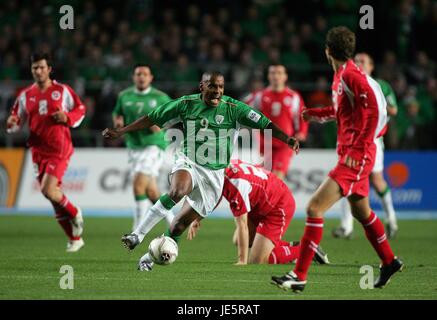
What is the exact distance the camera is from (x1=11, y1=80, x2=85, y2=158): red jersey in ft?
38.8

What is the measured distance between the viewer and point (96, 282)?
27.6 ft

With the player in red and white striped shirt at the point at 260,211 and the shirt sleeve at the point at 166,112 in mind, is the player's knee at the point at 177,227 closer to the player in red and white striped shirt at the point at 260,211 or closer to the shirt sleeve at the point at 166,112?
the player in red and white striped shirt at the point at 260,211

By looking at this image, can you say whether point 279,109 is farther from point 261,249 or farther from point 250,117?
point 250,117

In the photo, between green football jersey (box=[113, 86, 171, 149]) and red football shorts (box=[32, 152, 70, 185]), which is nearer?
red football shorts (box=[32, 152, 70, 185])

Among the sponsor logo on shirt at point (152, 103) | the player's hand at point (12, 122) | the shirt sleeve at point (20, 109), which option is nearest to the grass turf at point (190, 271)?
the player's hand at point (12, 122)

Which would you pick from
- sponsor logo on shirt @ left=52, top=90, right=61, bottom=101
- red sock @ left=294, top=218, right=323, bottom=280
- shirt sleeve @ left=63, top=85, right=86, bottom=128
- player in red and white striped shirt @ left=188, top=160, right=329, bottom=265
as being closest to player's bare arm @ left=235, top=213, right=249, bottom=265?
player in red and white striped shirt @ left=188, top=160, right=329, bottom=265

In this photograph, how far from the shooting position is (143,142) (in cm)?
1384

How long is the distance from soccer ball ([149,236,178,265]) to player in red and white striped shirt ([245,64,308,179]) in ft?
18.3

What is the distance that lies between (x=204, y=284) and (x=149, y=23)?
1436cm

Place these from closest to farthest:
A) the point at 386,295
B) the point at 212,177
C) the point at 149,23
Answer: the point at 386,295 < the point at 212,177 < the point at 149,23

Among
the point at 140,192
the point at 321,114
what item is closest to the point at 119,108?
the point at 140,192

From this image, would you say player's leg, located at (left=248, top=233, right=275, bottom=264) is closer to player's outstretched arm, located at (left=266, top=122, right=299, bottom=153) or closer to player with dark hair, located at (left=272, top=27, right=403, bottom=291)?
player's outstretched arm, located at (left=266, top=122, right=299, bottom=153)

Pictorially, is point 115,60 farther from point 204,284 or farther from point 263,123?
point 204,284

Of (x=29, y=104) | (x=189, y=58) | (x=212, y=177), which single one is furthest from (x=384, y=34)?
(x=212, y=177)
